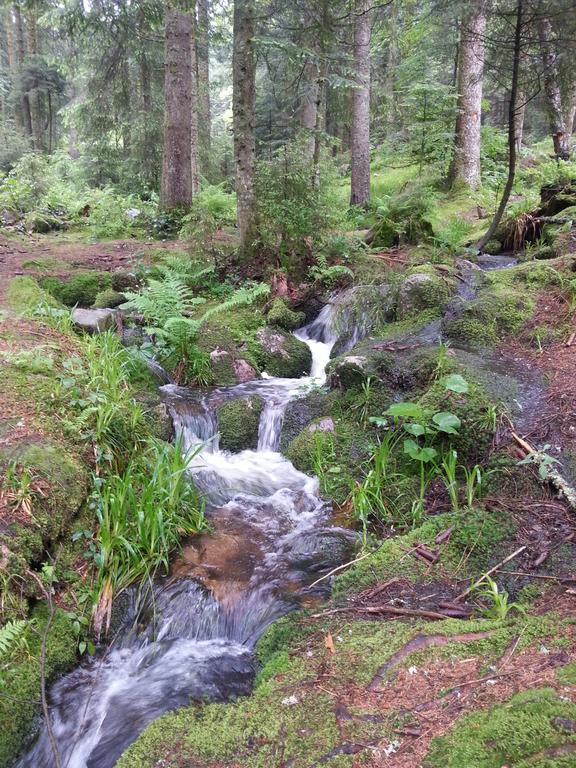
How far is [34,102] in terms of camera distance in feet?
80.2

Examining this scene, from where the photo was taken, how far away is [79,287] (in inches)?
339

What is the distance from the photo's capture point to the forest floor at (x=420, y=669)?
1.89 metres

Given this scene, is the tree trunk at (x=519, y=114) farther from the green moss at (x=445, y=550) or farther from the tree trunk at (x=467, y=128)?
the green moss at (x=445, y=550)

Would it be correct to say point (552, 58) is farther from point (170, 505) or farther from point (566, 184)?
point (170, 505)

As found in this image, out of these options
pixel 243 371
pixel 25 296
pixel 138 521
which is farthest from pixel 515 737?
pixel 25 296

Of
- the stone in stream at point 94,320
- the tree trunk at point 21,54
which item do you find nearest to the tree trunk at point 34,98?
the tree trunk at point 21,54

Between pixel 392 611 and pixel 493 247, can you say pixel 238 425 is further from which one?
pixel 493 247

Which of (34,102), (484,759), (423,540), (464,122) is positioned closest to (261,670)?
(423,540)

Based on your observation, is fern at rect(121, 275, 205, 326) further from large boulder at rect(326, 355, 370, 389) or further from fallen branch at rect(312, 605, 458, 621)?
fallen branch at rect(312, 605, 458, 621)

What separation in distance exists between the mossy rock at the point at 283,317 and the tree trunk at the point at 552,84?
498cm

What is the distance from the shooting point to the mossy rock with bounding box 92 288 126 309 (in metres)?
8.16

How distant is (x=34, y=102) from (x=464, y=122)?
70.2ft

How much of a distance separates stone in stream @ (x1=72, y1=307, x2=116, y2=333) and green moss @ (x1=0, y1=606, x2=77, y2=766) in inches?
168

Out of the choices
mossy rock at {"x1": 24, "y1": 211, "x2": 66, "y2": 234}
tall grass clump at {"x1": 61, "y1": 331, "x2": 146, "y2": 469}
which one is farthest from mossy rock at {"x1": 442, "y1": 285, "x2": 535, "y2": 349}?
mossy rock at {"x1": 24, "y1": 211, "x2": 66, "y2": 234}
